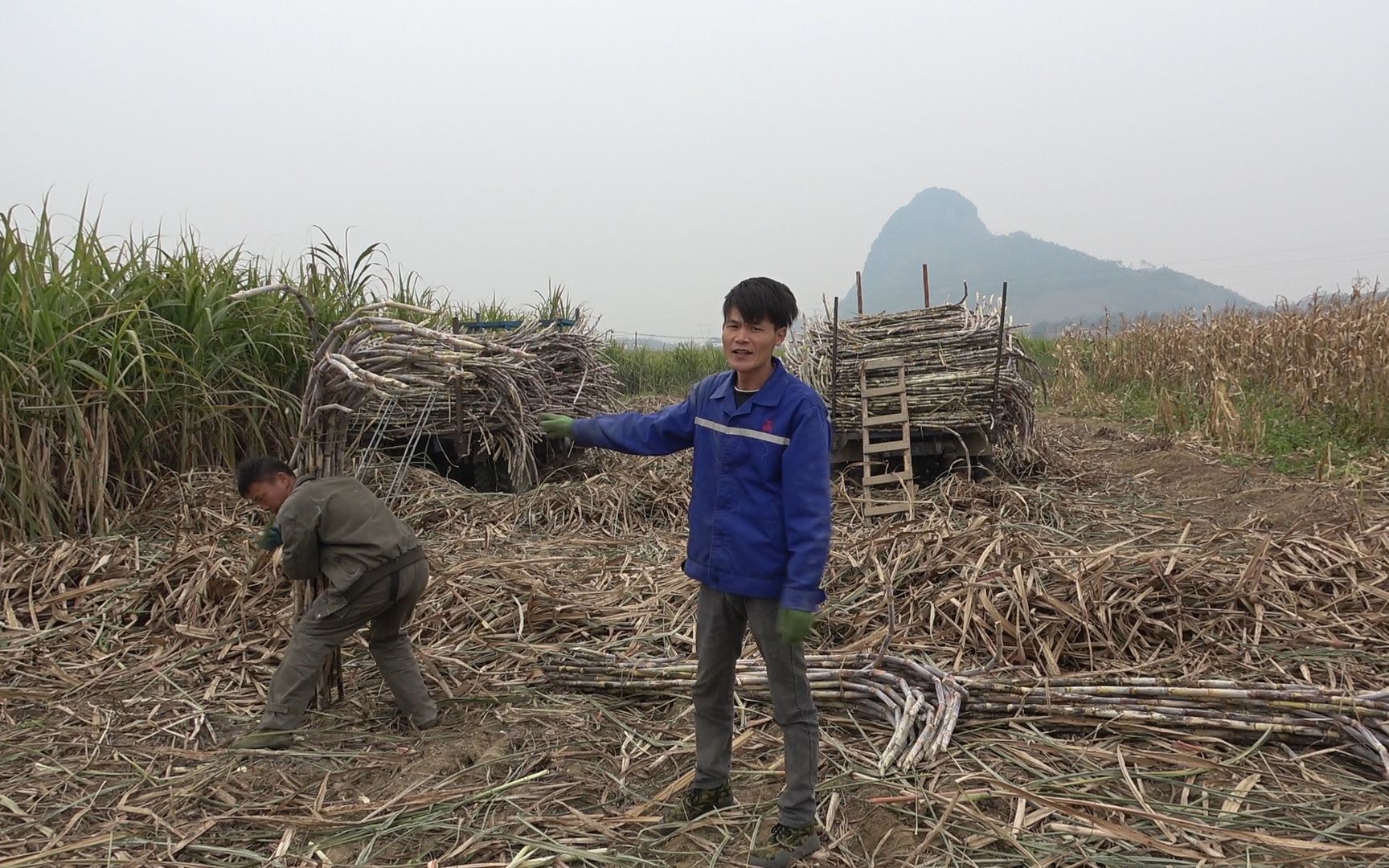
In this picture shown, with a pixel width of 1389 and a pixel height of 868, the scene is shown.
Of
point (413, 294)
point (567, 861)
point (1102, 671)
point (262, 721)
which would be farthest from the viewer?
point (413, 294)

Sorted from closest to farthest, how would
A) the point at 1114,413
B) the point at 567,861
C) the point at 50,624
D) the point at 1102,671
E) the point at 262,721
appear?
1. the point at 567,861
2. the point at 262,721
3. the point at 1102,671
4. the point at 50,624
5. the point at 1114,413

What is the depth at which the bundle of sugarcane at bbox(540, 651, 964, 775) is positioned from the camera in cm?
278

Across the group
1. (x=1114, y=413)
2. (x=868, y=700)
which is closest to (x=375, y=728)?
(x=868, y=700)

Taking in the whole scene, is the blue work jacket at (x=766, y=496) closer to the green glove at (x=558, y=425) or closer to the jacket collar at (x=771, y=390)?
the jacket collar at (x=771, y=390)

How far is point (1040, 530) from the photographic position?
17.8 ft

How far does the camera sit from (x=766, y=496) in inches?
88.7

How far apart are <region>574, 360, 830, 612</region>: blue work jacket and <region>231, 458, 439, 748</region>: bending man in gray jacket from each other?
124cm

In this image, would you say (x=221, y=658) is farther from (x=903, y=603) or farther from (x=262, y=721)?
(x=903, y=603)

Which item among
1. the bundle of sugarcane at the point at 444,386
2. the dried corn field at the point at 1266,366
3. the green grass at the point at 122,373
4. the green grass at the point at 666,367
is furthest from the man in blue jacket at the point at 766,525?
the green grass at the point at 666,367

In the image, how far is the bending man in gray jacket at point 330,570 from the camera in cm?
289

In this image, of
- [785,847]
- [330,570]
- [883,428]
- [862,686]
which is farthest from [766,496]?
[883,428]

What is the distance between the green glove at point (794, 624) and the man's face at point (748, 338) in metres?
0.66

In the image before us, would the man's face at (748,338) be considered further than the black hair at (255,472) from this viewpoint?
No

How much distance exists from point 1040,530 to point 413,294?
6875 millimetres
